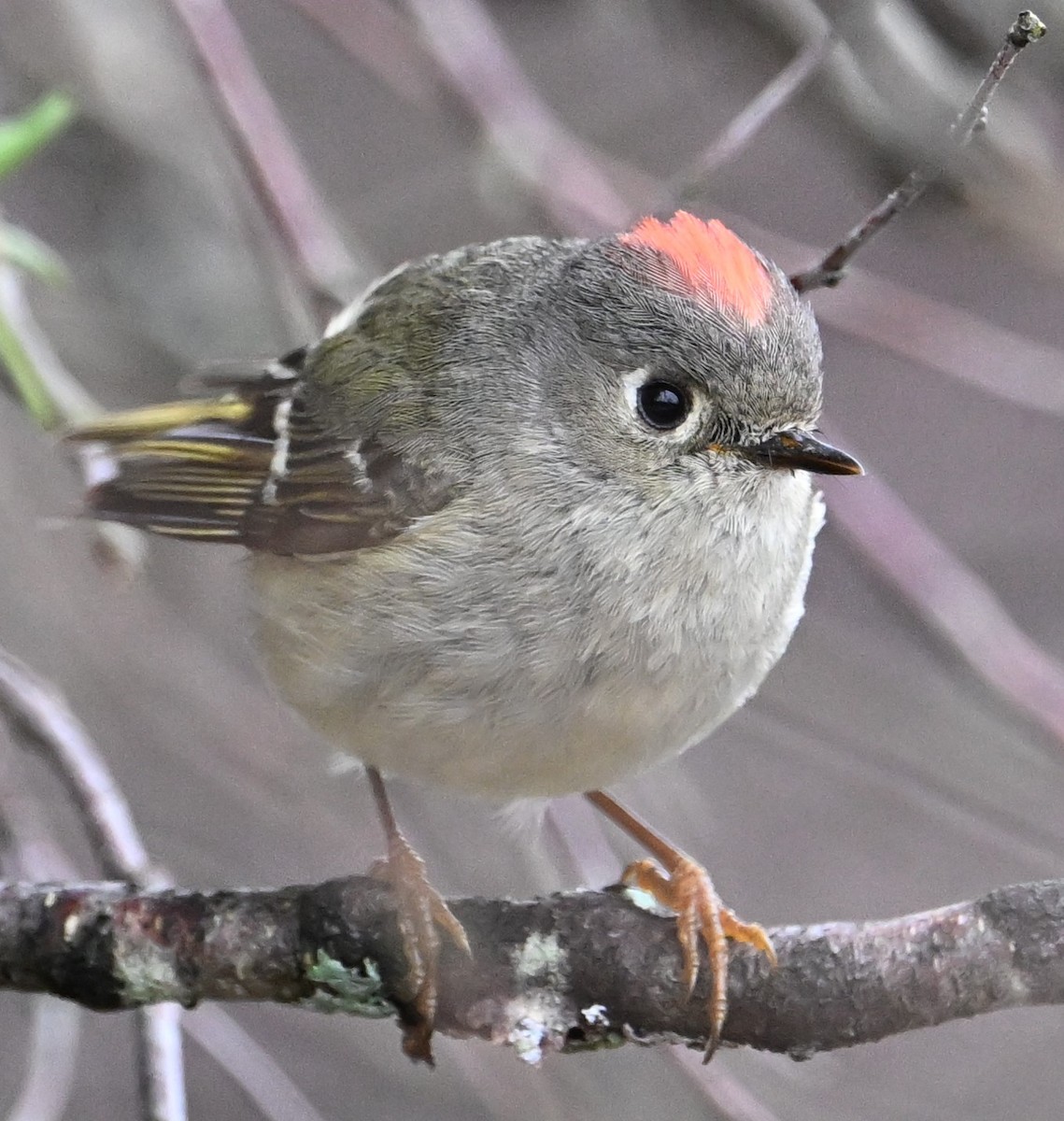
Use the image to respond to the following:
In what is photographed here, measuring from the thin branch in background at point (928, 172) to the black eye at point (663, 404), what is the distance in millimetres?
209

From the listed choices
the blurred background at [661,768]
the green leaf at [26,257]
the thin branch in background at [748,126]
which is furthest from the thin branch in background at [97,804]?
the thin branch in background at [748,126]

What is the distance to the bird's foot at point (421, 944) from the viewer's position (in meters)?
1.77

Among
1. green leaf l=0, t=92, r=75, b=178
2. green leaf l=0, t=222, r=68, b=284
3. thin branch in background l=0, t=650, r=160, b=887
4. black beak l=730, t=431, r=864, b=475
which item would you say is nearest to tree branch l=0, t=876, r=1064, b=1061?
thin branch in background l=0, t=650, r=160, b=887

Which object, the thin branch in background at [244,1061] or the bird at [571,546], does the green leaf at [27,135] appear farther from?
the thin branch in background at [244,1061]

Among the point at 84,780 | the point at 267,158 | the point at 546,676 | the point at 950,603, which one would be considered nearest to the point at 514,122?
the point at 267,158

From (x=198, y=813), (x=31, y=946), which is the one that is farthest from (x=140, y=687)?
(x=31, y=946)

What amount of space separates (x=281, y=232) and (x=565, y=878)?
4.78 ft

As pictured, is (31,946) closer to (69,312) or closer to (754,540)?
(754,540)

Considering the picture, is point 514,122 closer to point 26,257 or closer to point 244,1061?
point 26,257

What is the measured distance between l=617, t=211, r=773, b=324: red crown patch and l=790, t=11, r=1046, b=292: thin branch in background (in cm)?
8

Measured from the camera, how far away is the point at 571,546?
1.88 meters

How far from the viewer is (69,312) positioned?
9.97 feet

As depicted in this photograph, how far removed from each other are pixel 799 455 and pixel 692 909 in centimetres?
58

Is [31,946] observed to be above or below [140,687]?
below
